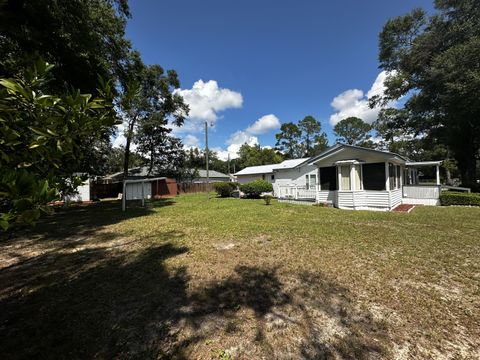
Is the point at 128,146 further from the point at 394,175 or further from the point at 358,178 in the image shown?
the point at 394,175

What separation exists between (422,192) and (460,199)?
70.0 inches

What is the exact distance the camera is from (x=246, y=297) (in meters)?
3.51

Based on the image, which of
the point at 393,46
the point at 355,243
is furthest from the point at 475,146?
the point at 355,243

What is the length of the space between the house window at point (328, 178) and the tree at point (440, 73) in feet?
33.0

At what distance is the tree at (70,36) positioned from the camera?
492cm

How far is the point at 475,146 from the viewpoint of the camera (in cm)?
1895

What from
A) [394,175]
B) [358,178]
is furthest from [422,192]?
[358,178]

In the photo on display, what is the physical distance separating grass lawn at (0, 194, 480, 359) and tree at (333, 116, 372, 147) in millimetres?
45958

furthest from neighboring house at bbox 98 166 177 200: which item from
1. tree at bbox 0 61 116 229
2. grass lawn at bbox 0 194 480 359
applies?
tree at bbox 0 61 116 229

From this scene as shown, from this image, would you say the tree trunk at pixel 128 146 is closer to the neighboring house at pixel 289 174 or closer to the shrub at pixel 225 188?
the shrub at pixel 225 188

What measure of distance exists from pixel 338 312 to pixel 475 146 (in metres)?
24.8

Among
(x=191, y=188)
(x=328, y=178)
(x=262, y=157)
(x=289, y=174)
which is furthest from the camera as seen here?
(x=262, y=157)

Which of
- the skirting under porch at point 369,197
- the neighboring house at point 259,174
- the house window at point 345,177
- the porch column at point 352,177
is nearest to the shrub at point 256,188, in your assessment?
the skirting under porch at point 369,197

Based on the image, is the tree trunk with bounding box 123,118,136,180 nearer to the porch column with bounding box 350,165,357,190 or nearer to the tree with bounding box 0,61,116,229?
the porch column with bounding box 350,165,357,190
